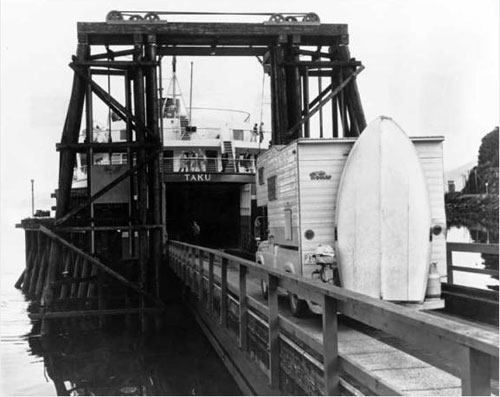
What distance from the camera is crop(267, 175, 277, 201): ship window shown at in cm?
885

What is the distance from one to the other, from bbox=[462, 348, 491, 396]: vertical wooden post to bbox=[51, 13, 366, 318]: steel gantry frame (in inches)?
476

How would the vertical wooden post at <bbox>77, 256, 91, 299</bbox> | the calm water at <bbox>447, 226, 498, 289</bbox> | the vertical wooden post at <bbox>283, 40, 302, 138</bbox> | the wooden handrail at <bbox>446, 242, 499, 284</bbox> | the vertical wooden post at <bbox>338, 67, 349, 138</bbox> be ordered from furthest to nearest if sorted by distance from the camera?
1. the calm water at <bbox>447, 226, 498, 289</bbox>
2. the vertical wooden post at <bbox>77, 256, 91, 299</bbox>
3. the vertical wooden post at <bbox>283, 40, 302, 138</bbox>
4. the vertical wooden post at <bbox>338, 67, 349, 138</bbox>
5. the wooden handrail at <bbox>446, 242, 499, 284</bbox>

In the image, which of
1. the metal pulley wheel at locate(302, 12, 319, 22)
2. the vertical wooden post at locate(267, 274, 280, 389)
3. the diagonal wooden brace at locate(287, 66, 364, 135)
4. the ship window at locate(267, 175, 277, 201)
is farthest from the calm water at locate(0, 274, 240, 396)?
the metal pulley wheel at locate(302, 12, 319, 22)

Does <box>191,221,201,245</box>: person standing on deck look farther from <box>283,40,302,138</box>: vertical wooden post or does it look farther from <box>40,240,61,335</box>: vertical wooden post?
<box>40,240,61,335</box>: vertical wooden post

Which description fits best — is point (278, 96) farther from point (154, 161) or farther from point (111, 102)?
point (111, 102)

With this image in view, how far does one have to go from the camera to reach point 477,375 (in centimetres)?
229

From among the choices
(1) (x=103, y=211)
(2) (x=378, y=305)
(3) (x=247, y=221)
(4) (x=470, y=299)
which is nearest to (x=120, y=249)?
(1) (x=103, y=211)

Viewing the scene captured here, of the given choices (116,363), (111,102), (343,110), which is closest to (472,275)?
(343,110)

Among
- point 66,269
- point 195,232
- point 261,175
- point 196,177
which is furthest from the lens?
point 195,232

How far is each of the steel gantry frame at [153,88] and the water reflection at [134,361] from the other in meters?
1.84

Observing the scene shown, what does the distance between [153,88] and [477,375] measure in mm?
13468

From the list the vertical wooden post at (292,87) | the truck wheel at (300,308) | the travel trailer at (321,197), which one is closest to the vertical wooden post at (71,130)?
the vertical wooden post at (292,87)

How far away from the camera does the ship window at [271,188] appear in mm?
8854

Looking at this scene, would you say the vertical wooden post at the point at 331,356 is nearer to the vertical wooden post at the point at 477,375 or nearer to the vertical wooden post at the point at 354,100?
the vertical wooden post at the point at 477,375
